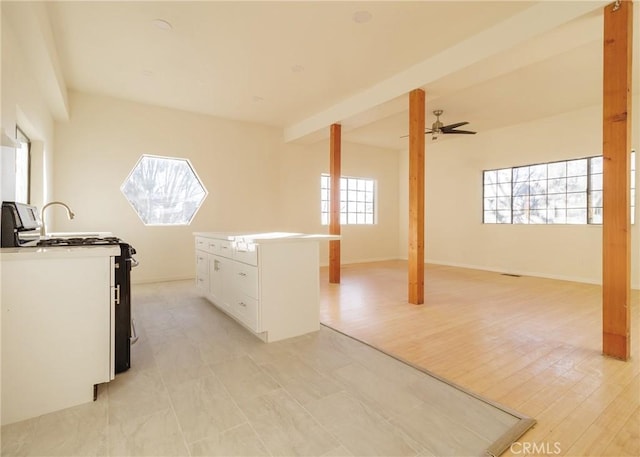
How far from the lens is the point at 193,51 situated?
130 inches

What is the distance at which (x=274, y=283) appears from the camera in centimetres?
252

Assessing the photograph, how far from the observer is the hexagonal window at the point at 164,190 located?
16.2 feet

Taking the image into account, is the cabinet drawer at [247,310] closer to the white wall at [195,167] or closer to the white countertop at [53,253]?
the white countertop at [53,253]

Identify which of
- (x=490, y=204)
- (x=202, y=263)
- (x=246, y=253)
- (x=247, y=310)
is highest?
(x=490, y=204)

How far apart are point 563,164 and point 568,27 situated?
3.54 m

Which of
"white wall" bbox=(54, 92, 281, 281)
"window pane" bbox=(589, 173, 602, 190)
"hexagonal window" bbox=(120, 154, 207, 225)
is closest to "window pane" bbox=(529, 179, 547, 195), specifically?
"window pane" bbox=(589, 173, 602, 190)

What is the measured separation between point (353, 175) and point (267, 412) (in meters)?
6.24

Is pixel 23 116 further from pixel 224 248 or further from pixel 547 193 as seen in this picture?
pixel 547 193

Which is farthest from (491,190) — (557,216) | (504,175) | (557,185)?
(557,216)

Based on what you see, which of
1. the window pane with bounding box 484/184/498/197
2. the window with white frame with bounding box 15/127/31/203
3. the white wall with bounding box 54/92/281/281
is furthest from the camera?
the window pane with bounding box 484/184/498/197

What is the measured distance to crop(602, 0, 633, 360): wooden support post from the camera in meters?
2.14

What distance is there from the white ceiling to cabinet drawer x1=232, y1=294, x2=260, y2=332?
8.21 feet

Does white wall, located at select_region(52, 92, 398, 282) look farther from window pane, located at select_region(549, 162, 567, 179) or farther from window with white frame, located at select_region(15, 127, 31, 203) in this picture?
window pane, located at select_region(549, 162, 567, 179)

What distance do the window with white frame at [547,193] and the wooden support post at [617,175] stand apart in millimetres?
3227
